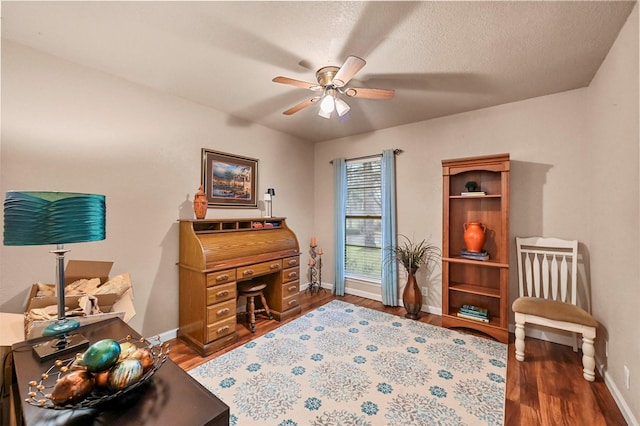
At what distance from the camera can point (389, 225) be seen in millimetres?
3812

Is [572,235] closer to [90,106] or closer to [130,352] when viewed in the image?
[130,352]

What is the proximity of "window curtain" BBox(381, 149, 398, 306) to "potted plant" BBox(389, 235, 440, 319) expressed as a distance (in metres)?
0.11

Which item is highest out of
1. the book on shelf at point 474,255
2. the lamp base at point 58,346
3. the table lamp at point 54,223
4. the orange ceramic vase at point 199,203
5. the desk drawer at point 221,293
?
the orange ceramic vase at point 199,203

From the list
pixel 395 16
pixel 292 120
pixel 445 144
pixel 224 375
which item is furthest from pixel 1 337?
pixel 445 144

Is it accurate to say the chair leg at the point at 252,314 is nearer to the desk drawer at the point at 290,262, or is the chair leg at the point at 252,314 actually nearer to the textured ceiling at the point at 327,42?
the desk drawer at the point at 290,262

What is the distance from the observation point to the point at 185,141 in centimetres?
Answer: 292

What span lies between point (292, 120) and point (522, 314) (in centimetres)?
332

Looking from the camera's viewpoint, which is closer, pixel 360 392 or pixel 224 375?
pixel 360 392

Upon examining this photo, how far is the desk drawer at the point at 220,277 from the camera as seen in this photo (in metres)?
2.56

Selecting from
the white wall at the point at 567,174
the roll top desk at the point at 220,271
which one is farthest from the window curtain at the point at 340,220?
the roll top desk at the point at 220,271

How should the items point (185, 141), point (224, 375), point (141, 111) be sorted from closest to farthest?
point (224, 375) → point (141, 111) → point (185, 141)

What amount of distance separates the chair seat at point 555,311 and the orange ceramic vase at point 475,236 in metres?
0.67

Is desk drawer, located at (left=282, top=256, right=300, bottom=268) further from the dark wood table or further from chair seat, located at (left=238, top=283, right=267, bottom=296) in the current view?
the dark wood table

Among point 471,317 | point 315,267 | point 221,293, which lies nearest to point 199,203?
point 221,293
